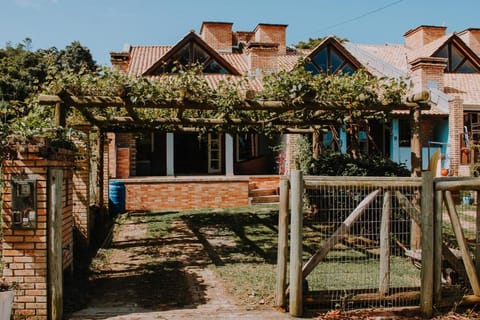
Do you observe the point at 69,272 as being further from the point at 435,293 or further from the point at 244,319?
the point at 435,293

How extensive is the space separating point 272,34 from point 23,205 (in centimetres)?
2217

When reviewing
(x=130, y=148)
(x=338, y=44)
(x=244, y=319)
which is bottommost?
(x=244, y=319)

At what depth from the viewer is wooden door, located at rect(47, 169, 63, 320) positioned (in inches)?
177

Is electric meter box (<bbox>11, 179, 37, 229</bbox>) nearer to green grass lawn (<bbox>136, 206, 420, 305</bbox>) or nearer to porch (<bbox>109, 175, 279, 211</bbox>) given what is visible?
green grass lawn (<bbox>136, 206, 420, 305</bbox>)

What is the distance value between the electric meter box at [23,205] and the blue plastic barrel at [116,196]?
930 cm

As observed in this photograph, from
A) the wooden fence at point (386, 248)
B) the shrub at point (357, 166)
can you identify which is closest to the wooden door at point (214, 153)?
the shrub at point (357, 166)

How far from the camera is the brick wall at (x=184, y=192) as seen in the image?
46.8 ft

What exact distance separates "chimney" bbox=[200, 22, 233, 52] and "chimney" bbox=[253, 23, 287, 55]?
5.68ft

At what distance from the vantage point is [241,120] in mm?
9922

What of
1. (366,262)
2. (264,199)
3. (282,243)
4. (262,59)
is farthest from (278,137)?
(282,243)

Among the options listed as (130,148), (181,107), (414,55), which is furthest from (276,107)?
(414,55)

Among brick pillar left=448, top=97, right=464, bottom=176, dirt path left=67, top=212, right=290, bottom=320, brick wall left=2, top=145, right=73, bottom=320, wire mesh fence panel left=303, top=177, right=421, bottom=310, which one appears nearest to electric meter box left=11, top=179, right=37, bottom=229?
brick wall left=2, top=145, right=73, bottom=320

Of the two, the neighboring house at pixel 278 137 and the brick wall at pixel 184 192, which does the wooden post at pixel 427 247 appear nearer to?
the brick wall at pixel 184 192

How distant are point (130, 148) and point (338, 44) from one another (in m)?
9.68
